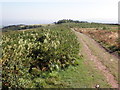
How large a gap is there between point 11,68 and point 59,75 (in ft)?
13.2

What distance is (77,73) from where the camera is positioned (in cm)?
1557

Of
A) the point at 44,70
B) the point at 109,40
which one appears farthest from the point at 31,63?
the point at 109,40

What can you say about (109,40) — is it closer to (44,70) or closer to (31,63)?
(44,70)

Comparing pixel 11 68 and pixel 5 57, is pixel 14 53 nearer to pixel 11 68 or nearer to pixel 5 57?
pixel 5 57

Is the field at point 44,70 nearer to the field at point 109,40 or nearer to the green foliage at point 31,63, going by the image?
the green foliage at point 31,63

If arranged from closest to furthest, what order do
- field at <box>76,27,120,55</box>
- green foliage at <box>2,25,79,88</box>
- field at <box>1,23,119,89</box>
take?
1. green foliage at <box>2,25,79,88</box>
2. field at <box>1,23,119,89</box>
3. field at <box>76,27,120,55</box>

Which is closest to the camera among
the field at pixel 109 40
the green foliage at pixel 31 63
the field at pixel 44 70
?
the green foliage at pixel 31 63

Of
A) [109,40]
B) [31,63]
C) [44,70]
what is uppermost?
[31,63]

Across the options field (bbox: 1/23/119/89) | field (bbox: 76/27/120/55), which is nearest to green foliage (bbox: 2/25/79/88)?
field (bbox: 1/23/119/89)

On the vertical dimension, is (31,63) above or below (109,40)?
above

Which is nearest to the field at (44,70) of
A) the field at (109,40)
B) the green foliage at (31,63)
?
the green foliage at (31,63)

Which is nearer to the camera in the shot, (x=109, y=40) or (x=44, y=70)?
(x=44, y=70)

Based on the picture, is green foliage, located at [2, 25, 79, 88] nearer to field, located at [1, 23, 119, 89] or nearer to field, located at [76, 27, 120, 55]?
field, located at [1, 23, 119, 89]

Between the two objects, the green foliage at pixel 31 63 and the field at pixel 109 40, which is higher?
the green foliage at pixel 31 63
